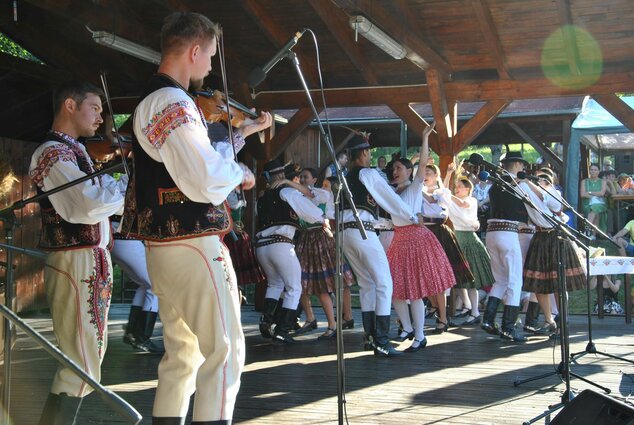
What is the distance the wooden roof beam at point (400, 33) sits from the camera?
24.0ft

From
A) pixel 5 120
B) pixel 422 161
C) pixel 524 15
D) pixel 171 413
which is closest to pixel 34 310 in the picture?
pixel 5 120

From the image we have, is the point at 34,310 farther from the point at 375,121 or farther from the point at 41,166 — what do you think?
the point at 41,166

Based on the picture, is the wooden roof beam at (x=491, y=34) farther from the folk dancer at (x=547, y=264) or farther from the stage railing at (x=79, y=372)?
the stage railing at (x=79, y=372)

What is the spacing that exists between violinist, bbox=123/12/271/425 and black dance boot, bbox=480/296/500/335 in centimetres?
495

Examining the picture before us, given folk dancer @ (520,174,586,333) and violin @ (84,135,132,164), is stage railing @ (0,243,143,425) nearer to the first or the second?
violin @ (84,135,132,164)

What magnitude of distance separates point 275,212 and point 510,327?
233 cm

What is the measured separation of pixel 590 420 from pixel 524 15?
5.65 m

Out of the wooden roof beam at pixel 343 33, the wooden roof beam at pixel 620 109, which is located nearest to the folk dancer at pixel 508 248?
the wooden roof beam at pixel 620 109

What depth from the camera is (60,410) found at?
11.4 feet

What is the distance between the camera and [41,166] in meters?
3.67

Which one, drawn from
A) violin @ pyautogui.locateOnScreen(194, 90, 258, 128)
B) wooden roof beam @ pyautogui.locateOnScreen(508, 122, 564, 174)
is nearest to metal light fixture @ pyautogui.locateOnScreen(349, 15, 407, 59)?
violin @ pyautogui.locateOnScreen(194, 90, 258, 128)

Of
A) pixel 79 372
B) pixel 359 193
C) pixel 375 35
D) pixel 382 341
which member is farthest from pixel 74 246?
pixel 375 35

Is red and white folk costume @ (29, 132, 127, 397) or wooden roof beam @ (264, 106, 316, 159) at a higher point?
wooden roof beam @ (264, 106, 316, 159)

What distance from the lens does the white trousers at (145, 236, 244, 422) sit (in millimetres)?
2752
